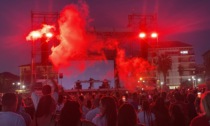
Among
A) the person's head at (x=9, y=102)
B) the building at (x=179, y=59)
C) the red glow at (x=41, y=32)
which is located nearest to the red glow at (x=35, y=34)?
the red glow at (x=41, y=32)

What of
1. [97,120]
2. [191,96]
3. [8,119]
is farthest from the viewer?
[191,96]

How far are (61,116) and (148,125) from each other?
268 centimetres

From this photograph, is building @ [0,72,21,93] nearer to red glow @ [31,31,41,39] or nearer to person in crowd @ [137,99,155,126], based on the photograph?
red glow @ [31,31,41,39]

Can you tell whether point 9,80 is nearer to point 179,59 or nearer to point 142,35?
point 179,59

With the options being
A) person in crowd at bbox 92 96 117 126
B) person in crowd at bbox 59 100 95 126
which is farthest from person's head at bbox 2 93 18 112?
person in crowd at bbox 92 96 117 126

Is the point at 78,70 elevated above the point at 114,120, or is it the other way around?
the point at 78,70

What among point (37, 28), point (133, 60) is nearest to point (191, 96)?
point (37, 28)

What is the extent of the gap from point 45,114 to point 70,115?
16.6 inches

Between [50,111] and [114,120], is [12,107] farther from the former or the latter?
[114,120]

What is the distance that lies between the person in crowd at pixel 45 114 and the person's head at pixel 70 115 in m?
0.27

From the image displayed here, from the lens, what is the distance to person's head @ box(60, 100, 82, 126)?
3943 mm

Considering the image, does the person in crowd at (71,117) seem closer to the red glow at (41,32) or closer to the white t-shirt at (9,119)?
the white t-shirt at (9,119)

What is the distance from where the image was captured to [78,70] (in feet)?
105

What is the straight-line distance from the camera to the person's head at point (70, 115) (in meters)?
3.94
